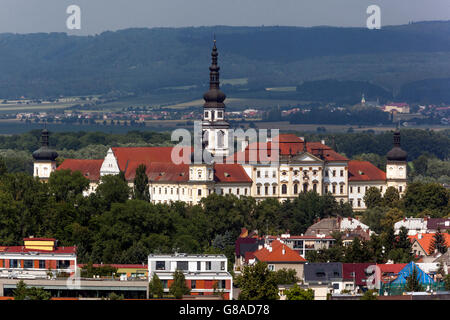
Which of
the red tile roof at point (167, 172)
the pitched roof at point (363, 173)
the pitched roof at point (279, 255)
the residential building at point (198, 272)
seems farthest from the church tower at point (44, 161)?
the residential building at point (198, 272)

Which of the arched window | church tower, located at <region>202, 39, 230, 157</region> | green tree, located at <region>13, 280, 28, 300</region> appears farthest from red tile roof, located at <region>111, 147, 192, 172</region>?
green tree, located at <region>13, 280, 28, 300</region>

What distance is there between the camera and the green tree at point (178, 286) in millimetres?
55500

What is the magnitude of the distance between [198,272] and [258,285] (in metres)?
5.27

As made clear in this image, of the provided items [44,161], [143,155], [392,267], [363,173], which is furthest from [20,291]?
[143,155]

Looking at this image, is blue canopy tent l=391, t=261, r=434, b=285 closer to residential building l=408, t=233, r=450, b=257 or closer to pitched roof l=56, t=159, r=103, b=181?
residential building l=408, t=233, r=450, b=257

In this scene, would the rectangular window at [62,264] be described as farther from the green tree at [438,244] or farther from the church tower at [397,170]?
the church tower at [397,170]

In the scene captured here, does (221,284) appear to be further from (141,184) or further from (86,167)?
(86,167)

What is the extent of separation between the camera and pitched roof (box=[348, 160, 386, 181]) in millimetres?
113575

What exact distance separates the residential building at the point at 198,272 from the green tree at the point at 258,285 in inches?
51.9

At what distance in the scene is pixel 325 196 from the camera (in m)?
102

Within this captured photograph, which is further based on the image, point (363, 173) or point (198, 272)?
point (363, 173)

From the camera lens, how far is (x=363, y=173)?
376ft
